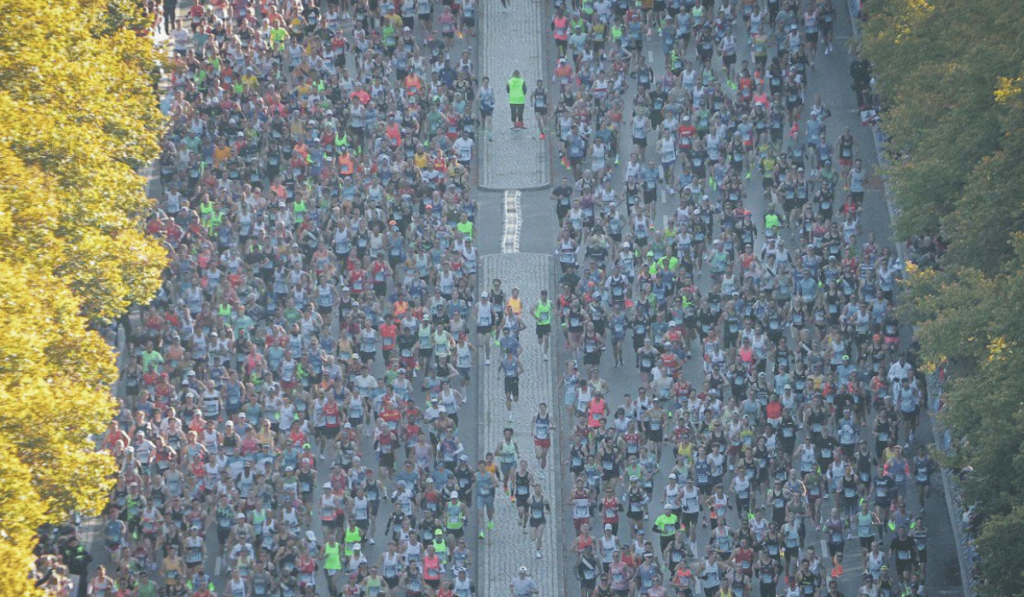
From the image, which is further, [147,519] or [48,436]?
[147,519]

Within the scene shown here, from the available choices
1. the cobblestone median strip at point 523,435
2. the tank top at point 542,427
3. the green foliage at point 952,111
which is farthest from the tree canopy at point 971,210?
the cobblestone median strip at point 523,435

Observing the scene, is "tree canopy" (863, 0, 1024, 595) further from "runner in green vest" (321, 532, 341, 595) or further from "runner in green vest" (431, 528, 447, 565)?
"runner in green vest" (321, 532, 341, 595)

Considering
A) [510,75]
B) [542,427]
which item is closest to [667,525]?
[542,427]

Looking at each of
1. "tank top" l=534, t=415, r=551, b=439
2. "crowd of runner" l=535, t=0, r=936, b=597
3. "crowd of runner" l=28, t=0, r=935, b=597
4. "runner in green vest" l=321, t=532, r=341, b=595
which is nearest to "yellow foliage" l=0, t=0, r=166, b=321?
"crowd of runner" l=28, t=0, r=935, b=597

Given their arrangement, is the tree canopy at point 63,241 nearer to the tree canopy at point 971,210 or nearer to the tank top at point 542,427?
the tank top at point 542,427

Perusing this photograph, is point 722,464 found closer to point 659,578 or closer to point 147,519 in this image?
point 659,578

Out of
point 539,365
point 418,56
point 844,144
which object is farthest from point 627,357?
point 418,56
